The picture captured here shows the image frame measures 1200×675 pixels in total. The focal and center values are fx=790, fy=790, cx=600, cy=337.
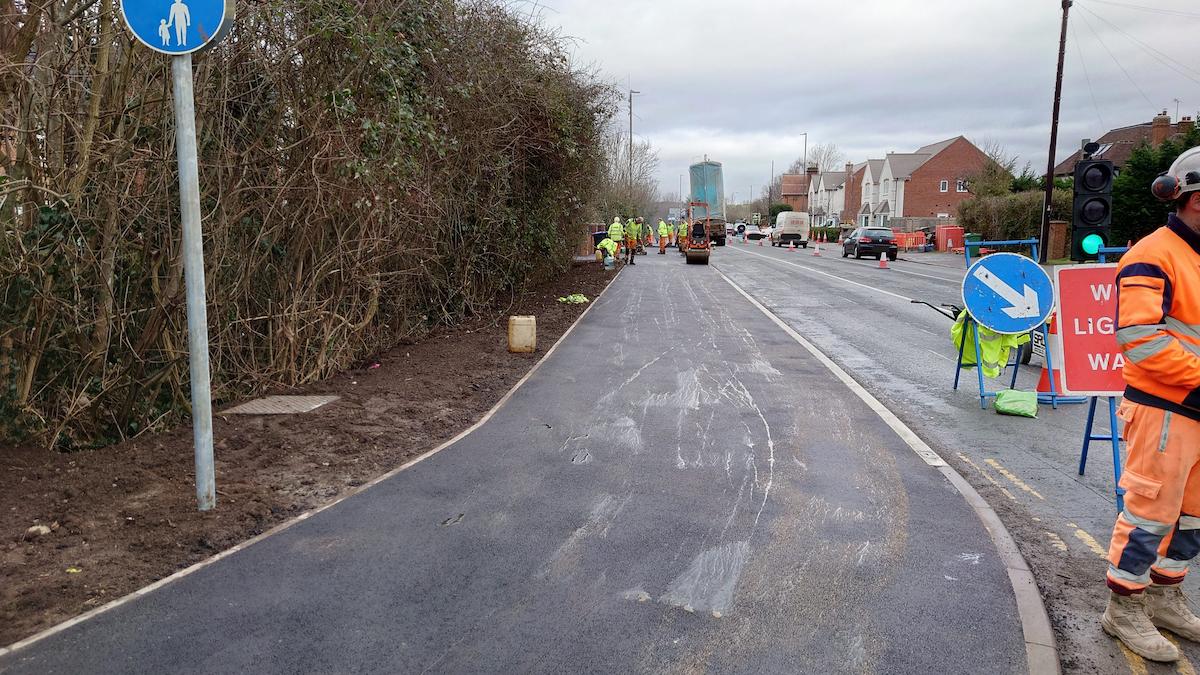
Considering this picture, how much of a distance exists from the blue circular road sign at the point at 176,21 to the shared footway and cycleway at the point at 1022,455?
5169mm

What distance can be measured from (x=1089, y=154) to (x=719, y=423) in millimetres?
6233

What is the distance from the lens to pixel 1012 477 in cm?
565

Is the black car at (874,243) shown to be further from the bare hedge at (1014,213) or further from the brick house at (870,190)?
the brick house at (870,190)

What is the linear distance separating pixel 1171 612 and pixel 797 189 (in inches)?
5333

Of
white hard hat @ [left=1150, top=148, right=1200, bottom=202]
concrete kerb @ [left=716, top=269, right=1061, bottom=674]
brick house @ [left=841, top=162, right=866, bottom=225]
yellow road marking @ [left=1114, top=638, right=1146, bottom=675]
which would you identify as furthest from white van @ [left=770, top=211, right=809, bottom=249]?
yellow road marking @ [left=1114, top=638, right=1146, bottom=675]

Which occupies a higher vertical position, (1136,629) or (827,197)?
(827,197)

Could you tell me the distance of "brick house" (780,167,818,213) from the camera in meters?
127

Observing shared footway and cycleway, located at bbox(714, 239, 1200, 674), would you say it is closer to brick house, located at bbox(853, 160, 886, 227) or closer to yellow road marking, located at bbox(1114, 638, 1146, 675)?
yellow road marking, located at bbox(1114, 638, 1146, 675)

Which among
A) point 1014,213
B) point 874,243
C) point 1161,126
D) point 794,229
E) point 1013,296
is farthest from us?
Answer: point 794,229

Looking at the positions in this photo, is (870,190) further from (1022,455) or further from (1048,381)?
(1022,455)

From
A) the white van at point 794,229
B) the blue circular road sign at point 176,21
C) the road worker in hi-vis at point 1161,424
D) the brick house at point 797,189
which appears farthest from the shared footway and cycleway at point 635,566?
the brick house at point 797,189

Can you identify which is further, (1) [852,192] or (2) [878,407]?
(1) [852,192]

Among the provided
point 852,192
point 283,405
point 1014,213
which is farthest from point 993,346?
point 852,192

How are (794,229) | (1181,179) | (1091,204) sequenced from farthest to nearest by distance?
(794,229)
(1091,204)
(1181,179)
